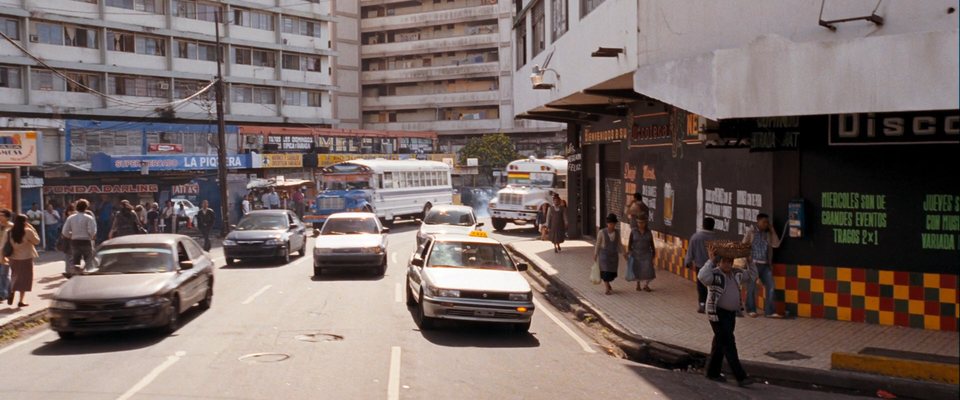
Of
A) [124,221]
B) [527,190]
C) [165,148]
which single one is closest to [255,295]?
[124,221]

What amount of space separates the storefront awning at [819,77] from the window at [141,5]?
48.2 meters

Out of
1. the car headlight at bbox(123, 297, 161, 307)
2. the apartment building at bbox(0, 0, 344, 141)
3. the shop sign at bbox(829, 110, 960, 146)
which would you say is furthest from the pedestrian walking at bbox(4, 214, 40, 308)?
the apartment building at bbox(0, 0, 344, 141)

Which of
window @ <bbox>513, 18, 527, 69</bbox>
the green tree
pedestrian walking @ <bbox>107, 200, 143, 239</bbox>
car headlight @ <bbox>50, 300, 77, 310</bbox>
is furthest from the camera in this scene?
the green tree

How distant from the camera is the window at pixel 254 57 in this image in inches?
2318

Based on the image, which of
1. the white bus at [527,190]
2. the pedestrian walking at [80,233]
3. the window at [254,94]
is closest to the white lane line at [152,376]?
the pedestrian walking at [80,233]

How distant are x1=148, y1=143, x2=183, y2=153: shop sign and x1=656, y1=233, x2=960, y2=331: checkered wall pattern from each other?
37922 mm

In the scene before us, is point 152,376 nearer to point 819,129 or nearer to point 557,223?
point 819,129

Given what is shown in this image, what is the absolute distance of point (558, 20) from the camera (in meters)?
20.8

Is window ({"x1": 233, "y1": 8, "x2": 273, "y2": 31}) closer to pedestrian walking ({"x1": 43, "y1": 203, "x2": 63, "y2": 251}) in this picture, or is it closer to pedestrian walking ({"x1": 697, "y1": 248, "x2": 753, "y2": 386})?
pedestrian walking ({"x1": 43, "y1": 203, "x2": 63, "y2": 251})

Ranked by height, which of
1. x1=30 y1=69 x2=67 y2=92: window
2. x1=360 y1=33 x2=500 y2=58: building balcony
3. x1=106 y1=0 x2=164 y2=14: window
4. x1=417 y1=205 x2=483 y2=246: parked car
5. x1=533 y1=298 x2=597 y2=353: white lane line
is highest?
x1=360 y1=33 x2=500 y2=58: building balcony

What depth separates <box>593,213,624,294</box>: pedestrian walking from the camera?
16062 millimetres

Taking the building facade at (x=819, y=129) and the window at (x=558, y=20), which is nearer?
the building facade at (x=819, y=129)

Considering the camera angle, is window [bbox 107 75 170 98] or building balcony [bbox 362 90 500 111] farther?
building balcony [bbox 362 90 500 111]

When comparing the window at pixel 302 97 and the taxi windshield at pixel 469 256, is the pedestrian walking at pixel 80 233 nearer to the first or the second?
the taxi windshield at pixel 469 256
